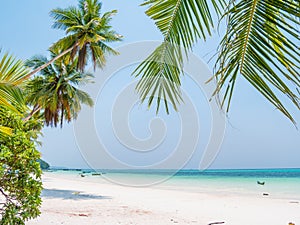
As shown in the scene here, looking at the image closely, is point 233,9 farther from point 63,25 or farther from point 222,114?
point 63,25

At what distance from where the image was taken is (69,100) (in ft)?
56.1

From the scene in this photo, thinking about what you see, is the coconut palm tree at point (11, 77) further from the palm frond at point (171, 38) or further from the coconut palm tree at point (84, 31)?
the coconut palm tree at point (84, 31)

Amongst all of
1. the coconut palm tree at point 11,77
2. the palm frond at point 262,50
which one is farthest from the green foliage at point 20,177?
the palm frond at point 262,50

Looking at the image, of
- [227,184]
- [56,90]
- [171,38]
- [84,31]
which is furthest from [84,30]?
[227,184]

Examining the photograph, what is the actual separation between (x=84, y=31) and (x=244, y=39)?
46.6 ft

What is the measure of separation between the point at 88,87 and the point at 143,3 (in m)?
16.9

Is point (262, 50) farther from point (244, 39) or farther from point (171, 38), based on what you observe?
point (171, 38)

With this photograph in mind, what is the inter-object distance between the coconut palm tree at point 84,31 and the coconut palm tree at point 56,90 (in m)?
1.07

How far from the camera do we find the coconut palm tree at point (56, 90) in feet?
53.2

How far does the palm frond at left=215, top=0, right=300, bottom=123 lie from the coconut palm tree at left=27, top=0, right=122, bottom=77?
13.4 metres

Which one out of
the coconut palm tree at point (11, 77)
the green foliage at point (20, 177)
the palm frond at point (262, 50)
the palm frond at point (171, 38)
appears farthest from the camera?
the green foliage at point (20, 177)

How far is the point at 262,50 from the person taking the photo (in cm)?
121

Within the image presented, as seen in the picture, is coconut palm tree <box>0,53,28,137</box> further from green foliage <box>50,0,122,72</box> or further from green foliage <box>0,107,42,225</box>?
green foliage <box>50,0,122,72</box>

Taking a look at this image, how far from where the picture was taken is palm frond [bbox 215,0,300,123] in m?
1.11
